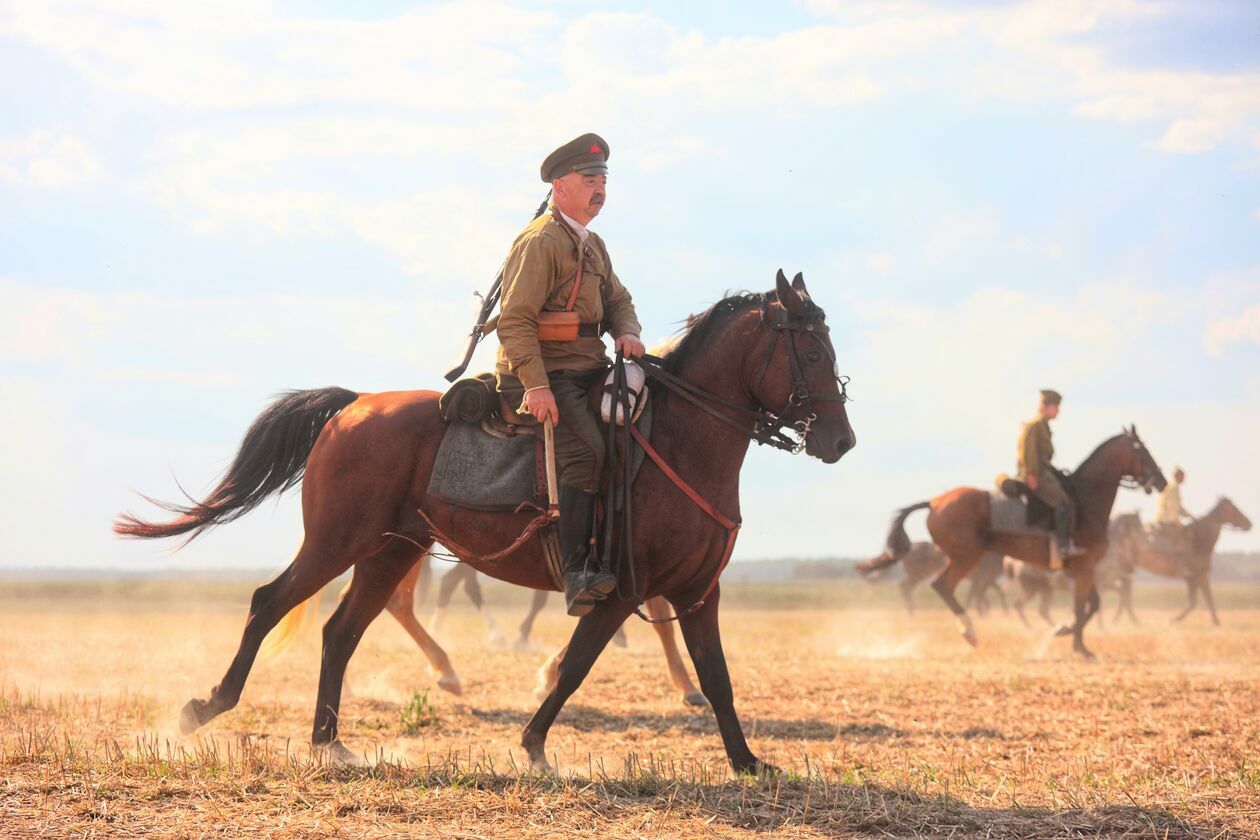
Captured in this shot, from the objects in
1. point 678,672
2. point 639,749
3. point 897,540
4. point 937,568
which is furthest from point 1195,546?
point 639,749

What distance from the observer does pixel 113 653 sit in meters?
15.7

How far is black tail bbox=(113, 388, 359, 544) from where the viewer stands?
27.5 feet

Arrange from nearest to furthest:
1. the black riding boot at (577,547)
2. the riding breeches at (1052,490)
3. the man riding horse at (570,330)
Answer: the black riding boot at (577,547)
the man riding horse at (570,330)
the riding breeches at (1052,490)

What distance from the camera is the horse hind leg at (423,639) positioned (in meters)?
11.4

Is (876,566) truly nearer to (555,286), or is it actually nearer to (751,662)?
(751,662)

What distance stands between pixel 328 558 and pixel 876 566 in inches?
607

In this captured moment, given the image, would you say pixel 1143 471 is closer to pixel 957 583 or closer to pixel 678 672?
pixel 957 583

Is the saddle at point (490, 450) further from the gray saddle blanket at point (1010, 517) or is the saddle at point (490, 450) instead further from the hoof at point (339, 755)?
the gray saddle blanket at point (1010, 517)


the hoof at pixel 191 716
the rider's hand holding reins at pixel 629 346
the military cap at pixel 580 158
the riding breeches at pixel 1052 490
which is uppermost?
the military cap at pixel 580 158

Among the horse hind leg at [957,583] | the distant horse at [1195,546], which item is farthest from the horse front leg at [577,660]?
the distant horse at [1195,546]

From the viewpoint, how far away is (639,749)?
8695 mm

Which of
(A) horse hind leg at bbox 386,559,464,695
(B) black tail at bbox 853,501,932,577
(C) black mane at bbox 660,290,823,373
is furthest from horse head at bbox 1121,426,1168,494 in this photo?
(C) black mane at bbox 660,290,823,373

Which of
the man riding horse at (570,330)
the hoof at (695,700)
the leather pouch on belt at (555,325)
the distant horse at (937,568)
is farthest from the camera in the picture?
the distant horse at (937,568)

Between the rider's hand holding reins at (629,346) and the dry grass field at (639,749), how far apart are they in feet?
7.34
